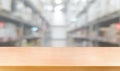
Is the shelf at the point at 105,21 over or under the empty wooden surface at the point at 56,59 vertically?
over

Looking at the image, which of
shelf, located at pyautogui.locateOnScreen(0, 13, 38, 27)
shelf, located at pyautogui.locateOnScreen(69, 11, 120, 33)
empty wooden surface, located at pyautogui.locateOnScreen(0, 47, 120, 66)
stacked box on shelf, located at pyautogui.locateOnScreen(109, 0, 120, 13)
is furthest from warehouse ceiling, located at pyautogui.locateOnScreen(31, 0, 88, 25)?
empty wooden surface, located at pyautogui.locateOnScreen(0, 47, 120, 66)

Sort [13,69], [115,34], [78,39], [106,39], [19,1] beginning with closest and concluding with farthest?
[13,69] < [115,34] < [106,39] < [19,1] < [78,39]

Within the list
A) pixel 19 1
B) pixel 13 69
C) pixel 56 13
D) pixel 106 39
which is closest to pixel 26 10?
pixel 19 1

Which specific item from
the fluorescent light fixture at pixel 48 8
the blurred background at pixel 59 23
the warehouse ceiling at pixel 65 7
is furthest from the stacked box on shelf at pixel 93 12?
the fluorescent light fixture at pixel 48 8

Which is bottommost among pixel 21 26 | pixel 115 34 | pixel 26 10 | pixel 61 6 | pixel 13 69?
pixel 13 69

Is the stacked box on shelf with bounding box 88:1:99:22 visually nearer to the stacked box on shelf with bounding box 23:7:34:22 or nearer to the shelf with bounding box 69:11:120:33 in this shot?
the shelf with bounding box 69:11:120:33

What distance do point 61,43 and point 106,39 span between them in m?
1.36

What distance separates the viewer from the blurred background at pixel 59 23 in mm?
2670

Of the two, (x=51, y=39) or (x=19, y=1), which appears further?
(x=51, y=39)

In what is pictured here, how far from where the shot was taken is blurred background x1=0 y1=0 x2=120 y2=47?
2.67 m

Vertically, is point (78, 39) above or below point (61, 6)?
below

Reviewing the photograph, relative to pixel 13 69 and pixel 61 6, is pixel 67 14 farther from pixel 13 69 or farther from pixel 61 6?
pixel 13 69

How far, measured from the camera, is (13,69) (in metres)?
0.25

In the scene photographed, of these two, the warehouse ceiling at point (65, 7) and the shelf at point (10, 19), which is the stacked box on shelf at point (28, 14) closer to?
the shelf at point (10, 19)
